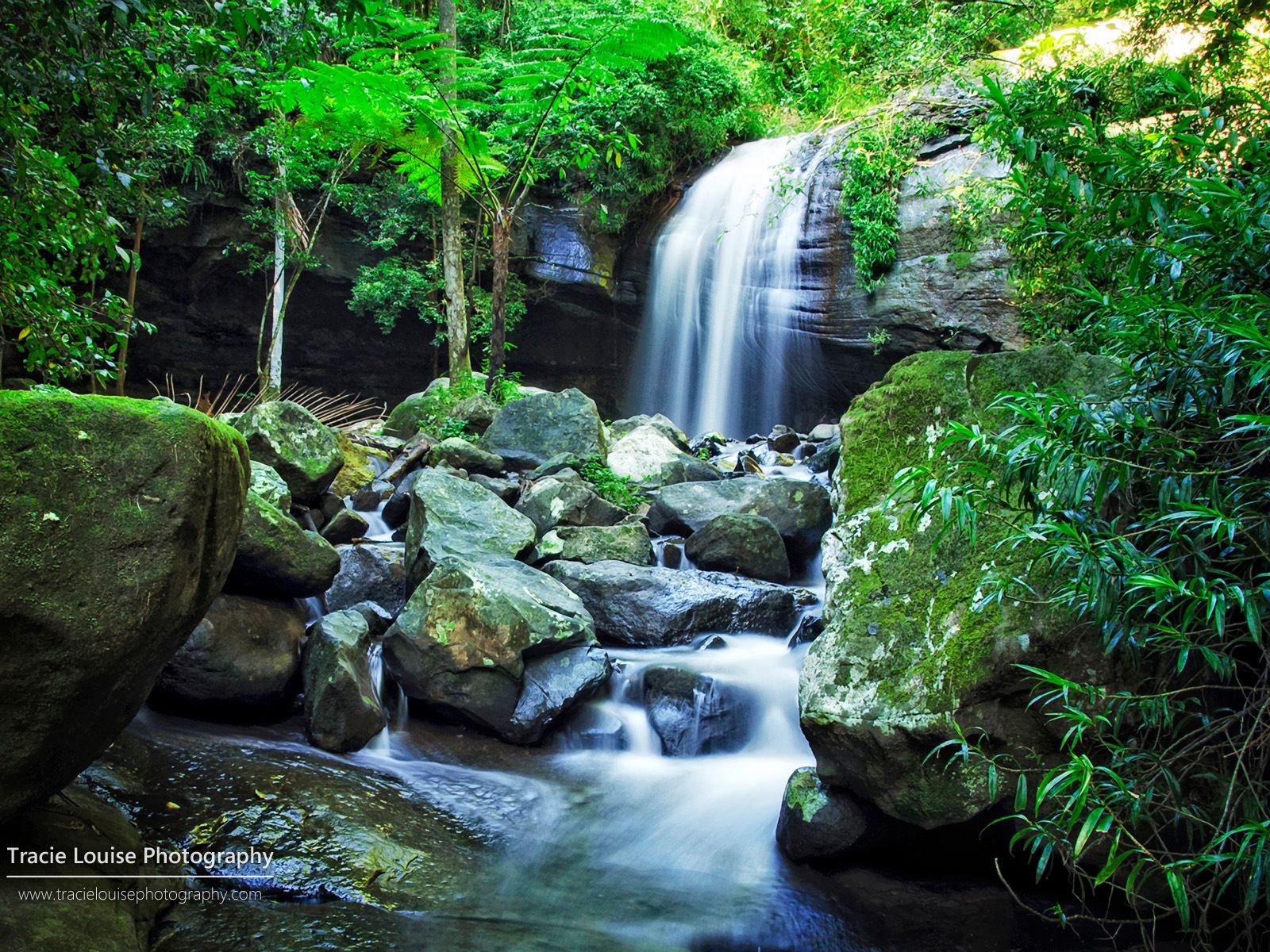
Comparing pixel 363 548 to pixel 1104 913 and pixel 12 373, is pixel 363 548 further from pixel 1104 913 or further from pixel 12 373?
pixel 12 373

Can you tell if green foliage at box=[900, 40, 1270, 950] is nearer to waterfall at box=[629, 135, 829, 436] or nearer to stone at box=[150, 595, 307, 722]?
stone at box=[150, 595, 307, 722]

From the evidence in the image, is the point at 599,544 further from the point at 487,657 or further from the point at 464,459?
the point at 464,459

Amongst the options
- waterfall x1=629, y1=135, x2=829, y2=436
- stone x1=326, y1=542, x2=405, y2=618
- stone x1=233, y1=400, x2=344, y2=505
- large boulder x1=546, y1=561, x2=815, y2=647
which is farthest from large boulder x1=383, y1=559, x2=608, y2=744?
waterfall x1=629, y1=135, x2=829, y2=436

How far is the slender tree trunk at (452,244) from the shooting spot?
10273 millimetres

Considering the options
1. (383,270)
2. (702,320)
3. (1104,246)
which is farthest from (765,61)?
(1104,246)

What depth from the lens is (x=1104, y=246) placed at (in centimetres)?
321

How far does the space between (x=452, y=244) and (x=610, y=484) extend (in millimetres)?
4814

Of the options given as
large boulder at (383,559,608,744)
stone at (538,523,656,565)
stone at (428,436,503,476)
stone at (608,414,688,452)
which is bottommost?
large boulder at (383,559,608,744)

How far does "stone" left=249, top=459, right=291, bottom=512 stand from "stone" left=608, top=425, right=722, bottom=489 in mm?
3778

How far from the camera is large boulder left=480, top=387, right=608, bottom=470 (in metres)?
8.96

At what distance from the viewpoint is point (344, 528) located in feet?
22.8

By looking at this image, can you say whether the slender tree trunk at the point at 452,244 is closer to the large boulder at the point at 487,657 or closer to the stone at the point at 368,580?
the stone at the point at 368,580

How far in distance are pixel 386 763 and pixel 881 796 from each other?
2602mm

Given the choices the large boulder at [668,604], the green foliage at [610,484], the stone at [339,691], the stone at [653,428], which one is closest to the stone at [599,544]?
the large boulder at [668,604]
